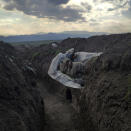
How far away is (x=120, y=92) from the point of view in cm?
1087

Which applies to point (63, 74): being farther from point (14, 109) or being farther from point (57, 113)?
point (14, 109)

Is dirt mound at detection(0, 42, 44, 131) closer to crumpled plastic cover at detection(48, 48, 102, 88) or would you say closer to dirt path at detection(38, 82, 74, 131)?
dirt path at detection(38, 82, 74, 131)

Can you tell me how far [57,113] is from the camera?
680 inches

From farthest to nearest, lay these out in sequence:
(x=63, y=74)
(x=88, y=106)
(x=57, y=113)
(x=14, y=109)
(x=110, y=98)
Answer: (x=63, y=74) < (x=57, y=113) < (x=88, y=106) < (x=110, y=98) < (x=14, y=109)

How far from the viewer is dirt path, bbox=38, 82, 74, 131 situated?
14.3 m

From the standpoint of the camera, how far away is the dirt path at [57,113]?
14.3 m

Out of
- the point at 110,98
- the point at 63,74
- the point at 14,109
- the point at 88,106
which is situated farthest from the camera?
the point at 63,74

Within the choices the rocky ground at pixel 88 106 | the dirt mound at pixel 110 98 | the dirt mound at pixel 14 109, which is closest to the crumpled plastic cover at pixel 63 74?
the rocky ground at pixel 88 106

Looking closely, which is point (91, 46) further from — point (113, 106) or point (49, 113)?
point (113, 106)

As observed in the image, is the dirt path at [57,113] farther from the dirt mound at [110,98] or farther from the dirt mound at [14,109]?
the dirt mound at [14,109]

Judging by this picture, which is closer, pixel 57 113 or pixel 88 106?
pixel 88 106


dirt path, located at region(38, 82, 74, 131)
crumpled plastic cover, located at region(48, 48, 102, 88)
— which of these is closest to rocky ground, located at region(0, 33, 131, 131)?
dirt path, located at region(38, 82, 74, 131)

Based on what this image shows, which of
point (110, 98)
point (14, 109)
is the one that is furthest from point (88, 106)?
point (14, 109)

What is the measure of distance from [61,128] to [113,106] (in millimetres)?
6328
